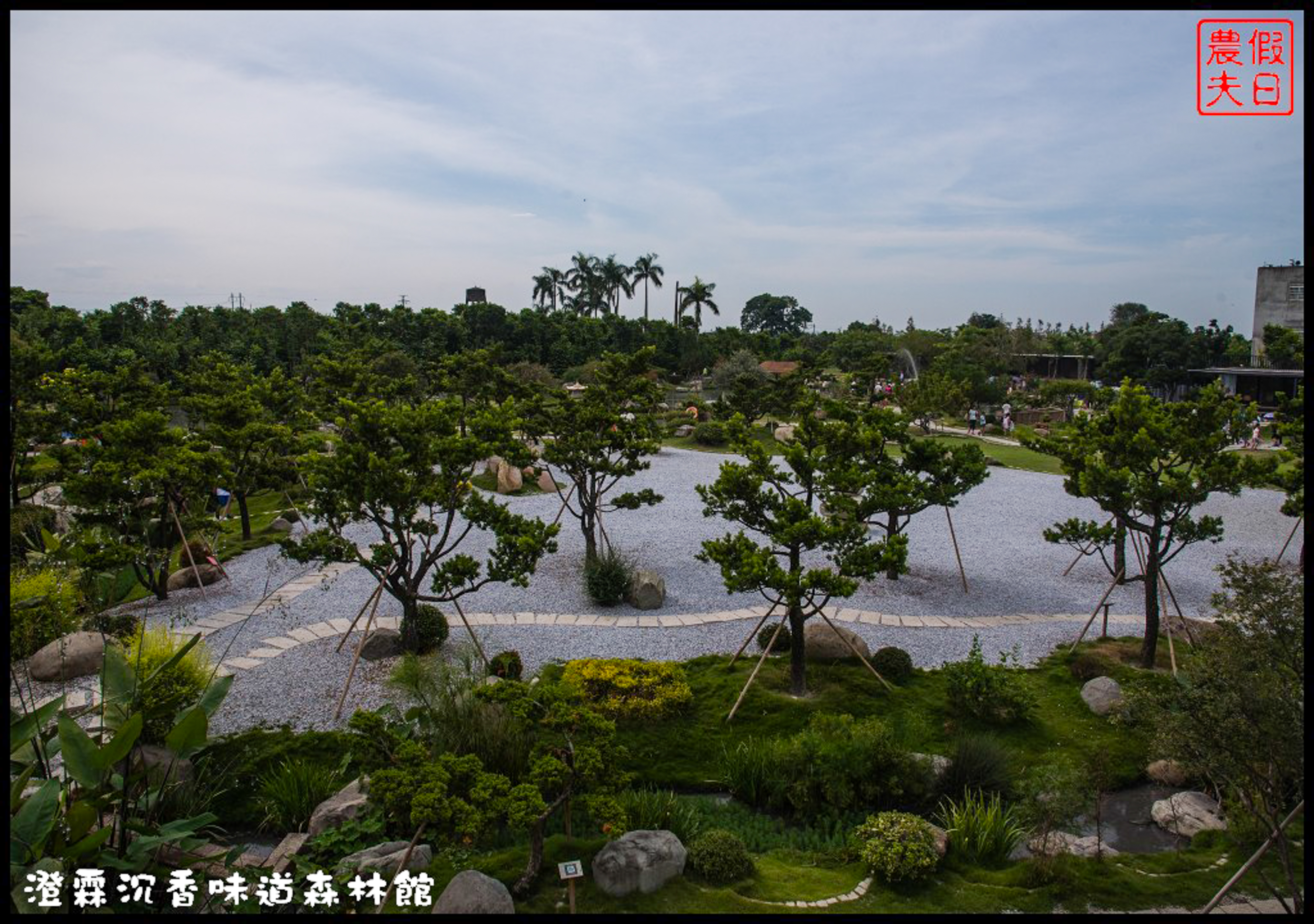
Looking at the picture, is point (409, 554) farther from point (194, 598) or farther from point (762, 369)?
point (762, 369)

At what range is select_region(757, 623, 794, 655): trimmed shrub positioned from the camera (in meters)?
11.4

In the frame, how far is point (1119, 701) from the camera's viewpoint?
9.75 metres

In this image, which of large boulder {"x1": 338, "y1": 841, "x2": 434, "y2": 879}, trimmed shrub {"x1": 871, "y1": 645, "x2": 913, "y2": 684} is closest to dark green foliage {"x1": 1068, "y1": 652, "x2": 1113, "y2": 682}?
trimmed shrub {"x1": 871, "y1": 645, "x2": 913, "y2": 684}

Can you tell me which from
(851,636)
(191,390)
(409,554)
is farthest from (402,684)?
(191,390)

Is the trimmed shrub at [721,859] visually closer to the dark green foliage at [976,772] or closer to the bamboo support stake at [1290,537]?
the dark green foliage at [976,772]

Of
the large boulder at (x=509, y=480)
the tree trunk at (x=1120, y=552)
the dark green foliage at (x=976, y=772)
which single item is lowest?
the dark green foliage at (x=976, y=772)

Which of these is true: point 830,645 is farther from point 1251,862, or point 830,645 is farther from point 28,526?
point 28,526

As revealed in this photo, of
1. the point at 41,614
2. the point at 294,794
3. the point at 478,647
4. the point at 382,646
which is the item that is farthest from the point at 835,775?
the point at 41,614

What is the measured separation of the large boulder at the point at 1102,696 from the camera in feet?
32.1

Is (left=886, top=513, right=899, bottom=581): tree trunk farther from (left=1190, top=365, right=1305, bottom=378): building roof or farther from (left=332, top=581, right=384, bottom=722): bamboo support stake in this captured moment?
Result: (left=1190, top=365, right=1305, bottom=378): building roof

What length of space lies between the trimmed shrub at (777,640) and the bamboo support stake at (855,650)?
2.07ft

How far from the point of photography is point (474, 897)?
5707 mm

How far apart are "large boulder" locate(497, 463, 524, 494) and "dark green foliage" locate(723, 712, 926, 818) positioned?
49.2ft

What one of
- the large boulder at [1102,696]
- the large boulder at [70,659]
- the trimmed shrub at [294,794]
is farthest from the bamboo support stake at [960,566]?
the large boulder at [70,659]
